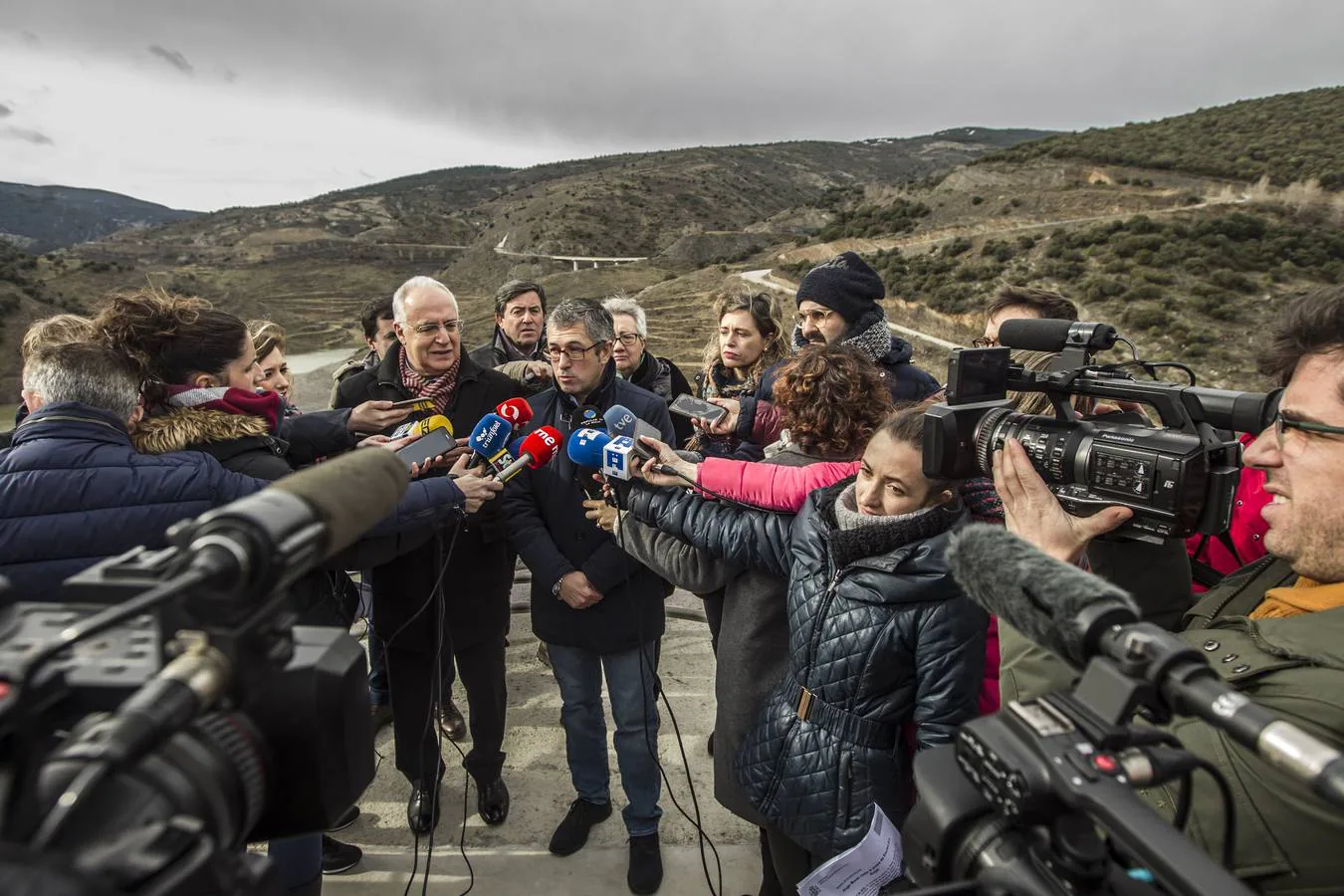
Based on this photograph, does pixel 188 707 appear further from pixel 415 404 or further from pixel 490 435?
pixel 415 404

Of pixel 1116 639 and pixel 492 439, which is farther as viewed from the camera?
pixel 492 439

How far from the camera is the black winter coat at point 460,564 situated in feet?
9.70

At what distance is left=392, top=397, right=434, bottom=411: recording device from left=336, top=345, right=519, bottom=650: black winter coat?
10 centimetres

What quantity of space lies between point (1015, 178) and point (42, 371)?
154 ft

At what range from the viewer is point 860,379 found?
2.36 m

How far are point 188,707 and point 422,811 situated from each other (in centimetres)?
270

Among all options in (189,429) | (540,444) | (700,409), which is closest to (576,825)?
(540,444)

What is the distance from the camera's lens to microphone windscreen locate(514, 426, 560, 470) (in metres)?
2.71

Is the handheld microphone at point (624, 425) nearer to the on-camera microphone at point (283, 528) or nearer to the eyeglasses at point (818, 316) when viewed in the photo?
the eyeglasses at point (818, 316)

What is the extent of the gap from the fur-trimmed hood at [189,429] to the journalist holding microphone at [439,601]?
34.1 inches

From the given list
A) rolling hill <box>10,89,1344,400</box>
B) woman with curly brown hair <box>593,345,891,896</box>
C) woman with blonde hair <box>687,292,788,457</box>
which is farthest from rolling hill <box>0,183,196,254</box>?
woman with curly brown hair <box>593,345,891,896</box>

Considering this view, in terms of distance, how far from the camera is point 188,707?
705 mm

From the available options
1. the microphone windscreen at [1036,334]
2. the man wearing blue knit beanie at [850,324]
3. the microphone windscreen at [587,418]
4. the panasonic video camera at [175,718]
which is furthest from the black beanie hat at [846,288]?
the panasonic video camera at [175,718]

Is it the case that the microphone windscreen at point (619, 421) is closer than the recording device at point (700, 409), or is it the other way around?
the microphone windscreen at point (619, 421)
